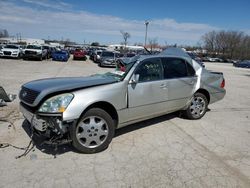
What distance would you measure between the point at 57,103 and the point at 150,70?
2.08m

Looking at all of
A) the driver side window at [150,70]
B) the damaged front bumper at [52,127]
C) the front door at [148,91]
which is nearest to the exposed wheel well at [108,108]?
the front door at [148,91]

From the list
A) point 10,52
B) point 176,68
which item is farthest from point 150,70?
point 10,52

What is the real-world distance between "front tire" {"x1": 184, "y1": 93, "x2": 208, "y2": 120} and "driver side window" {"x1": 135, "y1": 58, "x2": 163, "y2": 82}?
1.44 meters

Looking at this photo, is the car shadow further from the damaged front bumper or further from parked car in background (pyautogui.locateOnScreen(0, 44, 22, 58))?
parked car in background (pyautogui.locateOnScreen(0, 44, 22, 58))

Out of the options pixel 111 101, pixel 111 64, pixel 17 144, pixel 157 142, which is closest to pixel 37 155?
pixel 17 144

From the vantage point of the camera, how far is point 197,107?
607 cm

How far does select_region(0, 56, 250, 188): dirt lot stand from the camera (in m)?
3.27

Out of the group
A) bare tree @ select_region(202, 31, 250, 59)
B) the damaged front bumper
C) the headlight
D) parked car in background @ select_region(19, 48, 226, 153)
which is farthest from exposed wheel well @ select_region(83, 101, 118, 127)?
bare tree @ select_region(202, 31, 250, 59)

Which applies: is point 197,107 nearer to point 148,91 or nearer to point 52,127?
point 148,91

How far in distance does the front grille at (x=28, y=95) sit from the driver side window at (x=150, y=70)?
6.21 ft

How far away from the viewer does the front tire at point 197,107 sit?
19.5 ft

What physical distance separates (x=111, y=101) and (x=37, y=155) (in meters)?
1.49

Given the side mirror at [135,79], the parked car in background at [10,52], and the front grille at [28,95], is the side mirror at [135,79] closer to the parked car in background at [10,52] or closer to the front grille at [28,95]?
the front grille at [28,95]

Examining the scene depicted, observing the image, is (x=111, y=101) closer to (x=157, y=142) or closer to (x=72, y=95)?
(x=72, y=95)
